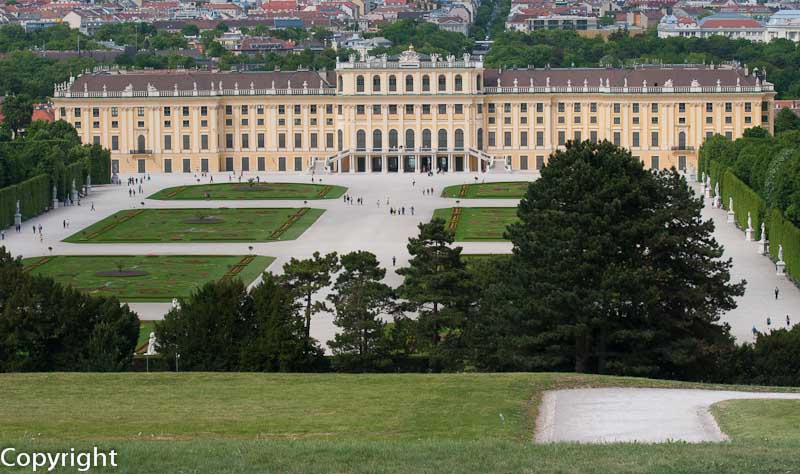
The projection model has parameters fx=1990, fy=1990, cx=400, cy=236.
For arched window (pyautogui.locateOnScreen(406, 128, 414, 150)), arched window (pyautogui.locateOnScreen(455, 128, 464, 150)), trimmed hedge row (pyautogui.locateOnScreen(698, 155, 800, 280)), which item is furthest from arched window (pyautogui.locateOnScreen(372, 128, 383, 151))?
trimmed hedge row (pyautogui.locateOnScreen(698, 155, 800, 280))

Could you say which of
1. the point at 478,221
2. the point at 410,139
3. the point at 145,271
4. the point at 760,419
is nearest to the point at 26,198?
the point at 478,221

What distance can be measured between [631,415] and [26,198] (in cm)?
5927

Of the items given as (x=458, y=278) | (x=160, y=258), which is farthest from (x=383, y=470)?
(x=160, y=258)

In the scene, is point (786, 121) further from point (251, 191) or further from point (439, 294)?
point (439, 294)

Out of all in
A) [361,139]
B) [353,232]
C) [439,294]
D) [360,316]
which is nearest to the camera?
[360,316]

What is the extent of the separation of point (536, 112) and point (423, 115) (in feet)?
22.0

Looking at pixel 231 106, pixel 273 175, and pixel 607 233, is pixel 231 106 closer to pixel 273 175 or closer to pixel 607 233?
pixel 273 175

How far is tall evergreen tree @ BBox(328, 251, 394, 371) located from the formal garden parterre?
4820 centimetres

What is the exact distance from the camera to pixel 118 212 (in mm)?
90500

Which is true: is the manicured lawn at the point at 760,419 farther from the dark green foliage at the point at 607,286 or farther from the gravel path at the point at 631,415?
the dark green foliage at the point at 607,286

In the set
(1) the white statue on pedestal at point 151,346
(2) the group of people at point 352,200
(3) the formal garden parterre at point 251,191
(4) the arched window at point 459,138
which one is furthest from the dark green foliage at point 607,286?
(4) the arched window at point 459,138

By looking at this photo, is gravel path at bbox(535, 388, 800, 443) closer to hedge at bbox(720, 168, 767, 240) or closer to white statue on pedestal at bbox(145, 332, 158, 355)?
white statue on pedestal at bbox(145, 332, 158, 355)

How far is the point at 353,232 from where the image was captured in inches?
3127

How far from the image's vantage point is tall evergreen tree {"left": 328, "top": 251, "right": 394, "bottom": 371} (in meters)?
45.5
